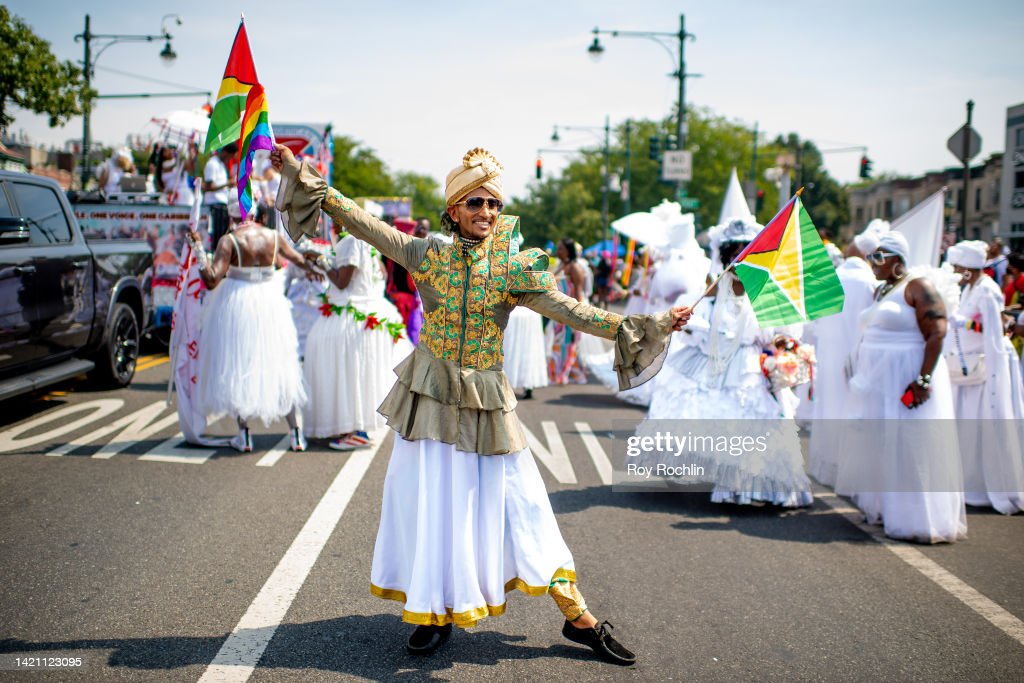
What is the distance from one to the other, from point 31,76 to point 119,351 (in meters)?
11.7

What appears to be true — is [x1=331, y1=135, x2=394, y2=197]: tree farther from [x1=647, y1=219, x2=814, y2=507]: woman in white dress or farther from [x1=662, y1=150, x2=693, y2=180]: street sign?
[x1=647, y1=219, x2=814, y2=507]: woman in white dress

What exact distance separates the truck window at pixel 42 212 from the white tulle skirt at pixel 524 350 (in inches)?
214

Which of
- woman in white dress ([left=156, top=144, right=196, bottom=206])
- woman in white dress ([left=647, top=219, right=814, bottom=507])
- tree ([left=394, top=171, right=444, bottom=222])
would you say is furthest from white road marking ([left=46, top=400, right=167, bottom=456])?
tree ([left=394, top=171, right=444, bottom=222])

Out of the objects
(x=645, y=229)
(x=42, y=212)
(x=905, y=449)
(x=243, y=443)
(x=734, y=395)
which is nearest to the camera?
(x=905, y=449)

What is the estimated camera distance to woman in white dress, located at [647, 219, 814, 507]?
253 inches

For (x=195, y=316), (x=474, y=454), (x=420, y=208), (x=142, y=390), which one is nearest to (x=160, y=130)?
(x=142, y=390)

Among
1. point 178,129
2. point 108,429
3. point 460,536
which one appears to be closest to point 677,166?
point 178,129

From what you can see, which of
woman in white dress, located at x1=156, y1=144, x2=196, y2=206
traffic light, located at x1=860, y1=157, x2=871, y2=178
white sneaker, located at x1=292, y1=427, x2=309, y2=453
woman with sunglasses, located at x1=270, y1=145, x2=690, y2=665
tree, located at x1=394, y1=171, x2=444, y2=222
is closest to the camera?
woman with sunglasses, located at x1=270, y1=145, x2=690, y2=665

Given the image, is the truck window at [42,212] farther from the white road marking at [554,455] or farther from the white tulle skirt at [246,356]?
the white road marking at [554,455]

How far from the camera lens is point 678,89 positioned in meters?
25.6

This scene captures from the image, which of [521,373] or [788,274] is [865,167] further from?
[788,274]

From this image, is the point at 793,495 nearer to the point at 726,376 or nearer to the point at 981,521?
the point at 726,376

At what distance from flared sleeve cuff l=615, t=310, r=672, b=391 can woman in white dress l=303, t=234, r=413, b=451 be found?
475 centimetres

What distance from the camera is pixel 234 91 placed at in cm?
528
